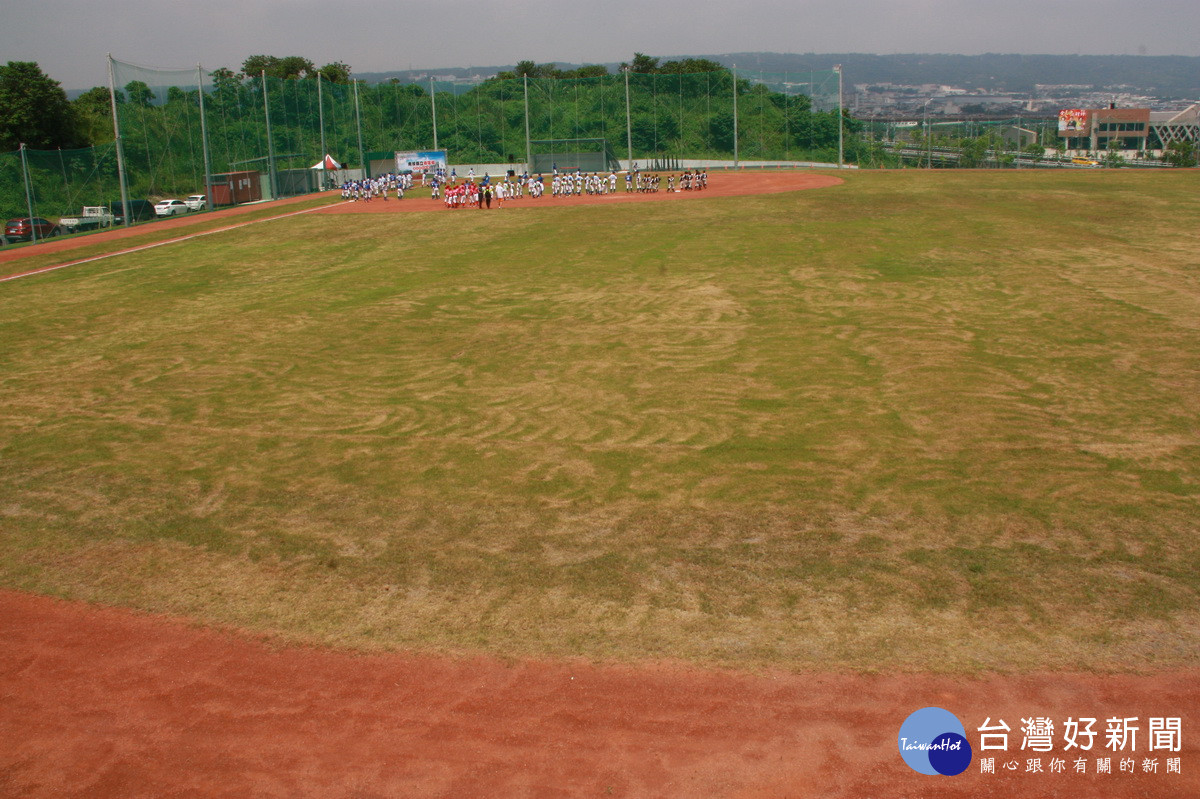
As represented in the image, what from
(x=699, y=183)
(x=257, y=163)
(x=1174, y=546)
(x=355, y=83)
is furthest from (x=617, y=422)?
(x=355, y=83)

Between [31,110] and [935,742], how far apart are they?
65.7 m

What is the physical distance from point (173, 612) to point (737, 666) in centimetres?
629

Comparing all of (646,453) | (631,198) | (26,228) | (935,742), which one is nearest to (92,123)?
(26,228)

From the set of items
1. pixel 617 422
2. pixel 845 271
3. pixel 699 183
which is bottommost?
pixel 617 422

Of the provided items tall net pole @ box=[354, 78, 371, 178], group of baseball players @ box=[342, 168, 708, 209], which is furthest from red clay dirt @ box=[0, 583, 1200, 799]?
tall net pole @ box=[354, 78, 371, 178]

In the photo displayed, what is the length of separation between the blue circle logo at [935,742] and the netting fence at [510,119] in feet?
170

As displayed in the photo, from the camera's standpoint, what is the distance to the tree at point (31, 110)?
5509 centimetres

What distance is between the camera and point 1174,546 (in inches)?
419

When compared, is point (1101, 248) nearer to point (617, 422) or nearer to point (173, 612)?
point (617, 422)

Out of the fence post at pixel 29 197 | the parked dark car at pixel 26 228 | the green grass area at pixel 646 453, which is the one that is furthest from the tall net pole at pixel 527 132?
the green grass area at pixel 646 453

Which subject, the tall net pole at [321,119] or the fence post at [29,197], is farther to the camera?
the tall net pole at [321,119]

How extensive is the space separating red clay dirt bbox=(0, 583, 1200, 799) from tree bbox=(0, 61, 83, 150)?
2310 inches

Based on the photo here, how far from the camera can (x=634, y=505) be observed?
481 inches

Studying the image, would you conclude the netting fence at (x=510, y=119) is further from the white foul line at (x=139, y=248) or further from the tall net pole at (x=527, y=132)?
the white foul line at (x=139, y=248)
